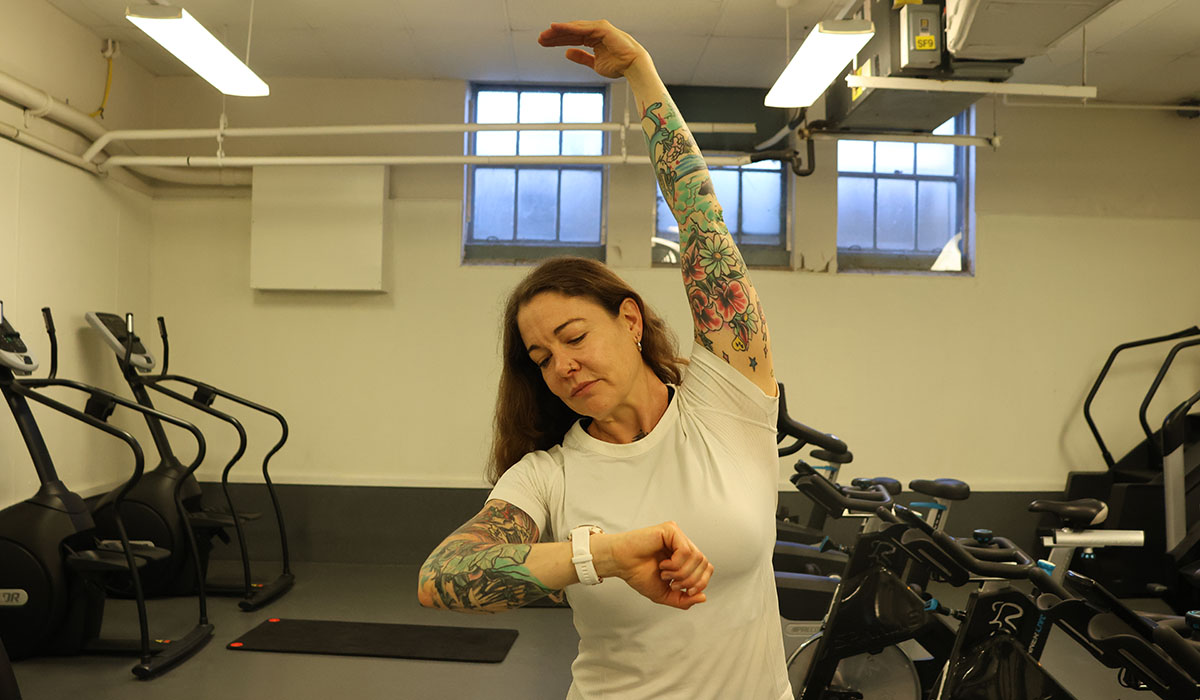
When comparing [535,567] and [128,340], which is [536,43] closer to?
[128,340]

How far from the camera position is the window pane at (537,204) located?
20.1 feet

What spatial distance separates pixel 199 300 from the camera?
19.7ft

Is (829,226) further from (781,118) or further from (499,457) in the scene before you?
(499,457)

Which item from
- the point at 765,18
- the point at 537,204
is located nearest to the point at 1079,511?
the point at 765,18

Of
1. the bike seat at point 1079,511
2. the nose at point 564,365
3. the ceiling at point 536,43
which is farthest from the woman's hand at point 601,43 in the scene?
the ceiling at point 536,43

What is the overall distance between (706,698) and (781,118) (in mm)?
5422

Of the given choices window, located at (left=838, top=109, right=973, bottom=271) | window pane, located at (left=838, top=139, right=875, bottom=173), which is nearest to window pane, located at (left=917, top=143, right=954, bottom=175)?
window, located at (left=838, top=109, right=973, bottom=271)

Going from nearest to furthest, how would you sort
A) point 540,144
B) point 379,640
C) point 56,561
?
point 56,561 < point 379,640 < point 540,144

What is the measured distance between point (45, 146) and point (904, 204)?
17.7 ft

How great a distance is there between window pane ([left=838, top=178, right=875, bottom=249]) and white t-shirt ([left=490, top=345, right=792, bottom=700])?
16.8ft

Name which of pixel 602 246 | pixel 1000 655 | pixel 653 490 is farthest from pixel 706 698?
pixel 602 246

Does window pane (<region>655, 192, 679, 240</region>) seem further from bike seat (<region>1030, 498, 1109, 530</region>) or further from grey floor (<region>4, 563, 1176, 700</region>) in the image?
bike seat (<region>1030, 498, 1109, 530</region>)

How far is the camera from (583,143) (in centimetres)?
608

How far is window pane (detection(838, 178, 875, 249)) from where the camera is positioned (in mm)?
6094
